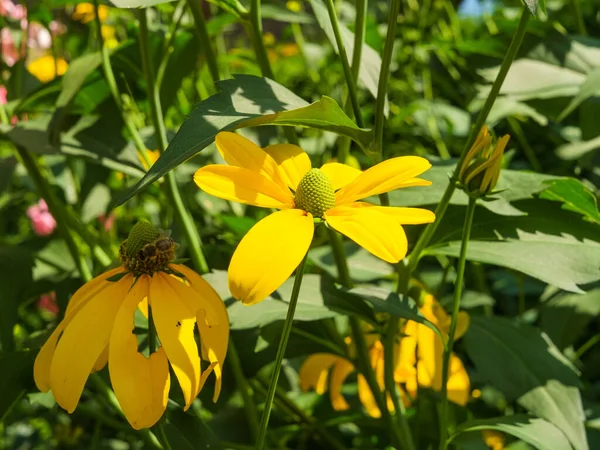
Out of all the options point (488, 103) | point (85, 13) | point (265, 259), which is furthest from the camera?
point (85, 13)

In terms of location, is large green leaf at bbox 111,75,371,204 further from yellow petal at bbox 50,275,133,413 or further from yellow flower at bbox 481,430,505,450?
yellow flower at bbox 481,430,505,450

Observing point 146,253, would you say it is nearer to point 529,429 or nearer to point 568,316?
point 529,429

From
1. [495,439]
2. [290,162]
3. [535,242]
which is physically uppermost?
[290,162]

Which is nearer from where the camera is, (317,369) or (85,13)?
(317,369)

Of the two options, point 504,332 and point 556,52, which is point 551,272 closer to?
point 504,332

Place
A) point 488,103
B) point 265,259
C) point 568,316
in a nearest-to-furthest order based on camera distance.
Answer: point 265,259 → point 488,103 → point 568,316

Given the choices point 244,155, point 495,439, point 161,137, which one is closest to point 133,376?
point 244,155

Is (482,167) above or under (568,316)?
above

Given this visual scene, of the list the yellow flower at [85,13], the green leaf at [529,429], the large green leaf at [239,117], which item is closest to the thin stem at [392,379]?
the green leaf at [529,429]

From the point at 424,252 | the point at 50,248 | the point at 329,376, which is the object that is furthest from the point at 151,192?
the point at 424,252
